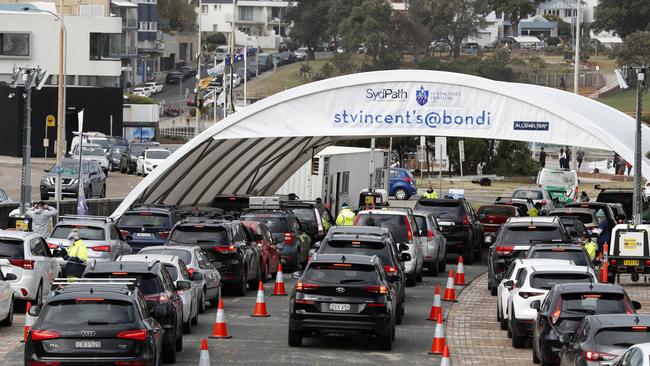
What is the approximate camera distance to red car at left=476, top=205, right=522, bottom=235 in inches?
1793

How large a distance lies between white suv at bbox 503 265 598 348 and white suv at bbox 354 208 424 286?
9.56 m

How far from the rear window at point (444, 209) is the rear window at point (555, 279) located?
Answer: 17678mm

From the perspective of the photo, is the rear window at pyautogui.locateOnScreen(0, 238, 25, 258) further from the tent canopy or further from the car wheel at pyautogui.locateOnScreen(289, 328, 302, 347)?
the tent canopy

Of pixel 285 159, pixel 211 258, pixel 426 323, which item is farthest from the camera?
pixel 285 159

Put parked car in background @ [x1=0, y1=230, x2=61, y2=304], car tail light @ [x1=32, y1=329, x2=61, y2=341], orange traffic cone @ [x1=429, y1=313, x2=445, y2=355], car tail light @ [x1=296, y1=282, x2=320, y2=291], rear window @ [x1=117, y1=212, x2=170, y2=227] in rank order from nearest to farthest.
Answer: car tail light @ [x1=32, y1=329, x2=61, y2=341], orange traffic cone @ [x1=429, y1=313, x2=445, y2=355], car tail light @ [x1=296, y1=282, x2=320, y2=291], parked car in background @ [x1=0, y1=230, x2=61, y2=304], rear window @ [x1=117, y1=212, x2=170, y2=227]

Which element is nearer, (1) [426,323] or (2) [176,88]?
(1) [426,323]

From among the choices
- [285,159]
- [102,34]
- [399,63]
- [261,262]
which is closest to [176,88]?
[399,63]

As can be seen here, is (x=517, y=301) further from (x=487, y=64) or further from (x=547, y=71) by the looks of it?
(x=547, y=71)

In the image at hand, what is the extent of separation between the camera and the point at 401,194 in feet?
243

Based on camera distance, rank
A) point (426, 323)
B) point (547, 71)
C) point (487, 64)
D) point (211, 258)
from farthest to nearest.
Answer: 1. point (547, 71)
2. point (487, 64)
3. point (211, 258)
4. point (426, 323)

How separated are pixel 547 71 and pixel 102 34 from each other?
7338 cm

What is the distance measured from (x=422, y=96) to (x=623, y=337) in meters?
26.2

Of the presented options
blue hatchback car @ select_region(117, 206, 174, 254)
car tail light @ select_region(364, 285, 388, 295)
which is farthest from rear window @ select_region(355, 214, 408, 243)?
car tail light @ select_region(364, 285, 388, 295)

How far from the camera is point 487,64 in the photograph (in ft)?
497
